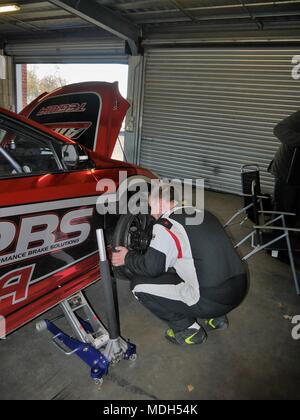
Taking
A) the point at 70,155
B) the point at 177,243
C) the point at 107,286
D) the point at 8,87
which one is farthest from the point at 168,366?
the point at 8,87

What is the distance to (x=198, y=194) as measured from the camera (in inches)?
241

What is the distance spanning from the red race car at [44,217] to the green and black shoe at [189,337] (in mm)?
681

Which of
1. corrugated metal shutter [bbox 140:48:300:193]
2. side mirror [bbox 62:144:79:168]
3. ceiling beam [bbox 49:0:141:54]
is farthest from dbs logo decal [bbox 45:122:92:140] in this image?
corrugated metal shutter [bbox 140:48:300:193]

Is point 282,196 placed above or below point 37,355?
above

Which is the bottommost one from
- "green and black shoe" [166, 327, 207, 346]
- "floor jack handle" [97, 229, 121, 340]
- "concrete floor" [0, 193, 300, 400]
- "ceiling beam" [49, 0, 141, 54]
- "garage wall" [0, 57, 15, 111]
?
"concrete floor" [0, 193, 300, 400]

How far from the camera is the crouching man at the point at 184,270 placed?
5.84 feet

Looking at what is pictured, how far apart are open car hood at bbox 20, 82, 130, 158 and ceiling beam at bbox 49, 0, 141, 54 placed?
239cm

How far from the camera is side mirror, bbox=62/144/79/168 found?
6.16ft

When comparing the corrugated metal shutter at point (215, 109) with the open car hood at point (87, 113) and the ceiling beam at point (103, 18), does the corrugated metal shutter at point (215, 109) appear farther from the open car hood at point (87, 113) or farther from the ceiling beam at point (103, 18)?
the open car hood at point (87, 113)

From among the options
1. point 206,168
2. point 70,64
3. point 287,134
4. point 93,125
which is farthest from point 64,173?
point 70,64

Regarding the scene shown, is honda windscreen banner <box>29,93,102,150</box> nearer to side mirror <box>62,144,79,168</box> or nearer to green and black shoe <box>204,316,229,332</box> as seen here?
side mirror <box>62,144,79,168</box>

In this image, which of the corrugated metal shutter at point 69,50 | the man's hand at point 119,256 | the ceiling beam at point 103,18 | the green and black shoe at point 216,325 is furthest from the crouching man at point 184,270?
the corrugated metal shutter at point 69,50

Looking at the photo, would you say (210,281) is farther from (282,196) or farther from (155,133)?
(155,133)
